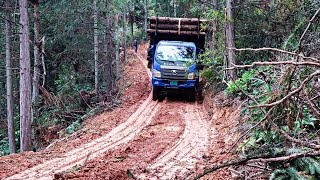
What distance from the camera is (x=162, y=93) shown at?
17547 millimetres

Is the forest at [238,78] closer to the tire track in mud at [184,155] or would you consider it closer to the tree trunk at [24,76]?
the tree trunk at [24,76]

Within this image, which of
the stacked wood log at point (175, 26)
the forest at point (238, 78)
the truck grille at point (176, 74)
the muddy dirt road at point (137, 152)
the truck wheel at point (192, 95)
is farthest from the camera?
the stacked wood log at point (175, 26)

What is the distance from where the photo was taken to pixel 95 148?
908cm

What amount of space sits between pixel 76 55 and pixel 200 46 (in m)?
9.58

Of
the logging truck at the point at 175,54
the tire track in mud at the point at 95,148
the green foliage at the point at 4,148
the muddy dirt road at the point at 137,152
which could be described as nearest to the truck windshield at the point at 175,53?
the logging truck at the point at 175,54

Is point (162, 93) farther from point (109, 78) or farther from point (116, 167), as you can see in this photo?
point (116, 167)

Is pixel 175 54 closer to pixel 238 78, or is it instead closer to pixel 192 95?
pixel 192 95

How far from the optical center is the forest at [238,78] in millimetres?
5008

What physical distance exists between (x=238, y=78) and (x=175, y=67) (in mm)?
3957

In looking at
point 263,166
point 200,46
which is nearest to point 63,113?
point 200,46

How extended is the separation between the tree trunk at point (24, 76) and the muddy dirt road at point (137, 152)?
2460 mm

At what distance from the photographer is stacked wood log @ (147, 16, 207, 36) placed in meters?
16.8

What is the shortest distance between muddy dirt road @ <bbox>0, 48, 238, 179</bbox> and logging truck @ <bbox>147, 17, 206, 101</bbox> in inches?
70.5

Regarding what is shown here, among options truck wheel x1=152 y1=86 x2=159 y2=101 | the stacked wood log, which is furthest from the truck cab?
the stacked wood log
